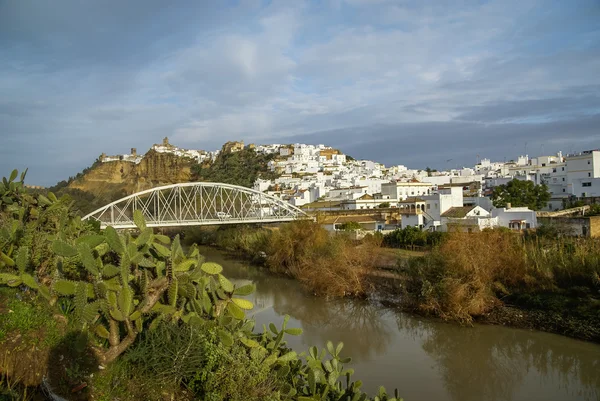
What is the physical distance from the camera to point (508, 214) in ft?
77.8

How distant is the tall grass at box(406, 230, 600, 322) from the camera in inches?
489

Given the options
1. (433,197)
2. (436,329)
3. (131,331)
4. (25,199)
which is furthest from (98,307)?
(433,197)

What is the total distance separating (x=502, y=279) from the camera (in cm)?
1379

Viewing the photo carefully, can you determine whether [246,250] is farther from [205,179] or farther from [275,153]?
[275,153]

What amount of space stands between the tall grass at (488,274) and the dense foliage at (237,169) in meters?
53.1

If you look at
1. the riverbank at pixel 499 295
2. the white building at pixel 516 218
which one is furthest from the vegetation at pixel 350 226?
the riverbank at pixel 499 295

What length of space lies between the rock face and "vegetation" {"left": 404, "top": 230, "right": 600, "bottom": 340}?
230 feet

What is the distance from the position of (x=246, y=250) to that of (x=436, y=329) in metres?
17.3

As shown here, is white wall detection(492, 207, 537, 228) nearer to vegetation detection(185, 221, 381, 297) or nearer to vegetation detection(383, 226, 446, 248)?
vegetation detection(383, 226, 446, 248)

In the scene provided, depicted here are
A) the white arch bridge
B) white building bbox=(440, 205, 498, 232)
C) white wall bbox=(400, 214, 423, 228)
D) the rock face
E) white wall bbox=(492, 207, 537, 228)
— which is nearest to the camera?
white building bbox=(440, 205, 498, 232)

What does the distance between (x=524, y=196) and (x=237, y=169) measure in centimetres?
5143

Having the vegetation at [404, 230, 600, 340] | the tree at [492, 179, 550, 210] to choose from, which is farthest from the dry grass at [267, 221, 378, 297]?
the tree at [492, 179, 550, 210]

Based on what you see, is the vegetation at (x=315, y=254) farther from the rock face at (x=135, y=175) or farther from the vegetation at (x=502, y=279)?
the rock face at (x=135, y=175)

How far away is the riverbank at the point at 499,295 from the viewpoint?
11.6 m
